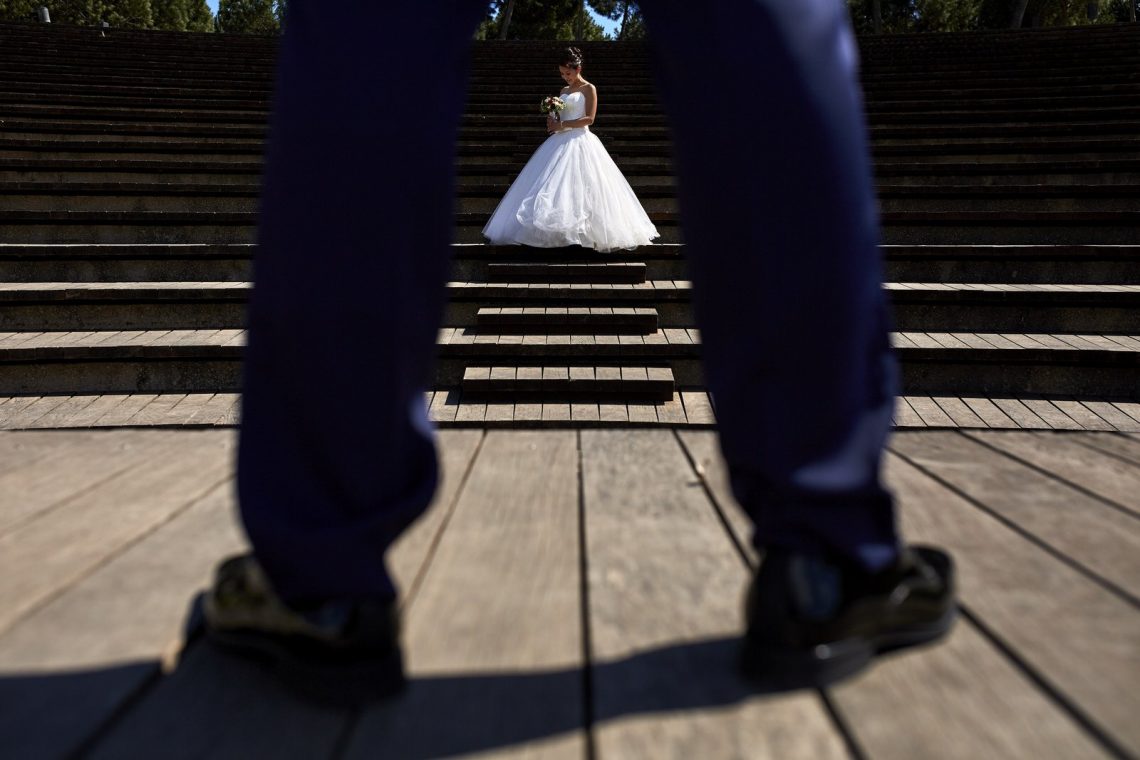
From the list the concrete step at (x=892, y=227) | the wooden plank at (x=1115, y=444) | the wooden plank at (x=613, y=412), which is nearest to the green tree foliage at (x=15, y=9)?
the concrete step at (x=892, y=227)

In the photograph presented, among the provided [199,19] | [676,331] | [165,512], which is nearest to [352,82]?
[165,512]

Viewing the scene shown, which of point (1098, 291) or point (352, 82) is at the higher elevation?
point (352, 82)

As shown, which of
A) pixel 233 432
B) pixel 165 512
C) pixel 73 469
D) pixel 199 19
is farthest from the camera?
pixel 199 19

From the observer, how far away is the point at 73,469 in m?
1.68

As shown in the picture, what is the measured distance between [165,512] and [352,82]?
1.00m

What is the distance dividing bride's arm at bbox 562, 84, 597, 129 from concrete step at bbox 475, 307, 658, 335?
102 inches

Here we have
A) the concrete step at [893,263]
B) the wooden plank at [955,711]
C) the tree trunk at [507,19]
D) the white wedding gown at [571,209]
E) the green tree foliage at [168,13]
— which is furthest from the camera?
the green tree foliage at [168,13]

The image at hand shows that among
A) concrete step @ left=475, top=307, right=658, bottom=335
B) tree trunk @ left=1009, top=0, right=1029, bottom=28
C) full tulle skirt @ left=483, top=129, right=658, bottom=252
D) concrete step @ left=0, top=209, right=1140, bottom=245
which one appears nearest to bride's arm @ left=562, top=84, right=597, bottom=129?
full tulle skirt @ left=483, top=129, right=658, bottom=252

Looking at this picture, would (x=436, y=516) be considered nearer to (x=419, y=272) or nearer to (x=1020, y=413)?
(x=419, y=272)

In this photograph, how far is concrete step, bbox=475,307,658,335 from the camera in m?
3.76

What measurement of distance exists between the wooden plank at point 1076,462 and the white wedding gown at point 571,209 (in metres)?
3.11

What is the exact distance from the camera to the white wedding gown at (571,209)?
187 inches

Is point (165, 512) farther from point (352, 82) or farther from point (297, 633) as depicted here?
point (352, 82)

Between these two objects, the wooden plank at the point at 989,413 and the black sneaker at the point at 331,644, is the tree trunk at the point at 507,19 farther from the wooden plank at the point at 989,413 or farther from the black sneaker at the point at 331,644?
the black sneaker at the point at 331,644
